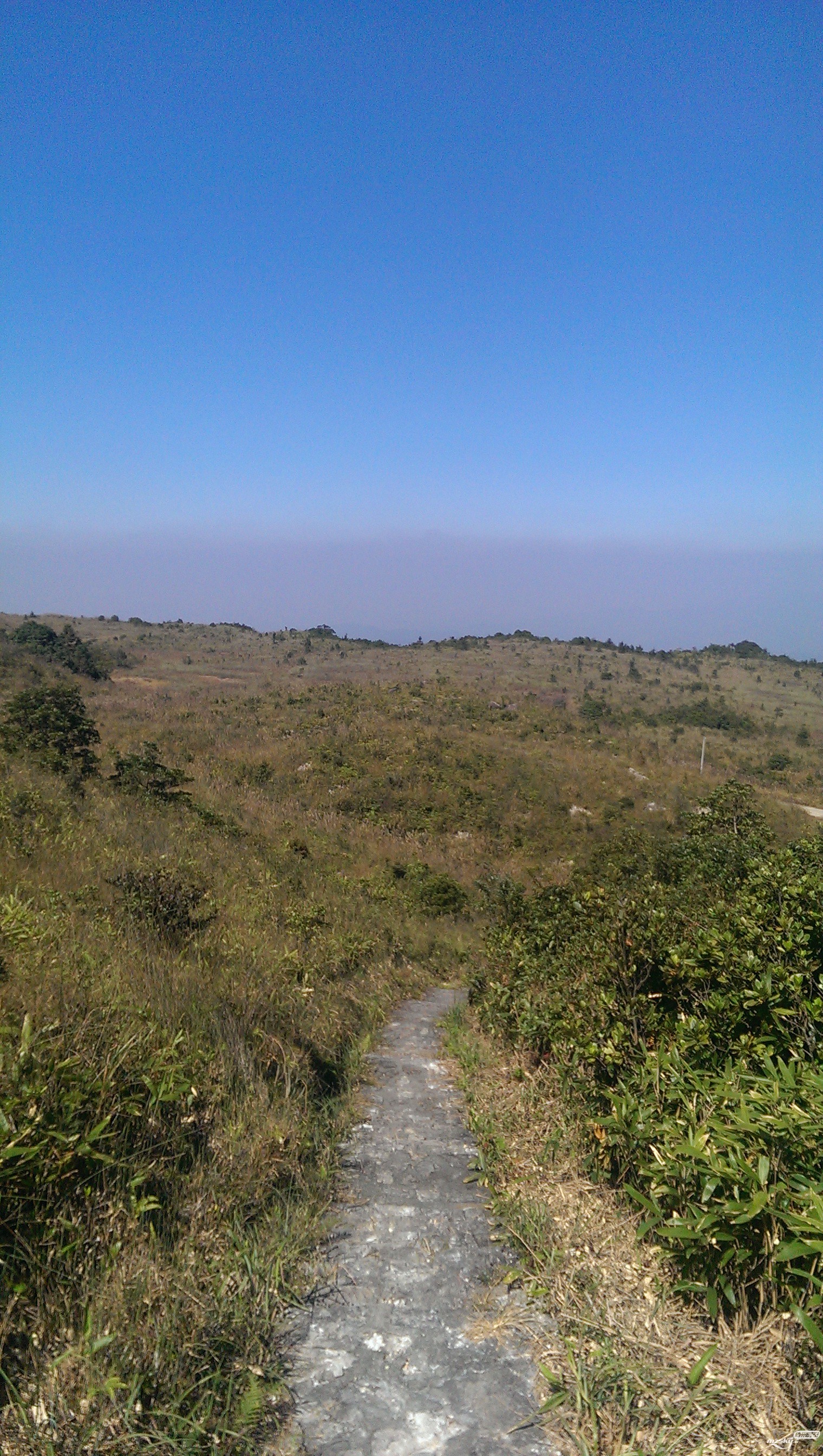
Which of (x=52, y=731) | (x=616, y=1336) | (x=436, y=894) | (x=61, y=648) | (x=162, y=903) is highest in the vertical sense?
(x=61, y=648)

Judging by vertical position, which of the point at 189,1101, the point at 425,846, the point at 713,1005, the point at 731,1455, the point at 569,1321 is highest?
the point at 713,1005

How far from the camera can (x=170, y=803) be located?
1320 cm

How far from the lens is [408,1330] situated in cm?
285

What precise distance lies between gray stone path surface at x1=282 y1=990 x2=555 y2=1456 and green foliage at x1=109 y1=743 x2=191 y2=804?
9489 millimetres

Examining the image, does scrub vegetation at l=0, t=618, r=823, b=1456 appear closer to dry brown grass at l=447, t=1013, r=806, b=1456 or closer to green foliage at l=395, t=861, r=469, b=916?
dry brown grass at l=447, t=1013, r=806, b=1456

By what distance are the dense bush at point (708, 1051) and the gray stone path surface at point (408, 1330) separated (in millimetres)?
705

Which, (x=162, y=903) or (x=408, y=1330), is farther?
(x=162, y=903)

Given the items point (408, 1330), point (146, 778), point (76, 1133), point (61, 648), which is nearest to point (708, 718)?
point (61, 648)

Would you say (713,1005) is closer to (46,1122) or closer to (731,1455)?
(731,1455)

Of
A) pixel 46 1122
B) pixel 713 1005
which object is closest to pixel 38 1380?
pixel 46 1122

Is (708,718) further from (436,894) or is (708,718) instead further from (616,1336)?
(616,1336)

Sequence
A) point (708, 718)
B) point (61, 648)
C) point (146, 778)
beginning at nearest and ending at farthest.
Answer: point (146, 778) < point (61, 648) < point (708, 718)

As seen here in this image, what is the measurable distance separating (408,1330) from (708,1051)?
164 cm

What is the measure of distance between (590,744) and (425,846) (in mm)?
14413
